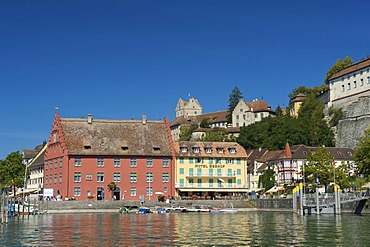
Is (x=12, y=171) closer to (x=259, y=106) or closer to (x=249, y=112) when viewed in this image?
(x=249, y=112)

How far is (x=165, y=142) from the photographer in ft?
342

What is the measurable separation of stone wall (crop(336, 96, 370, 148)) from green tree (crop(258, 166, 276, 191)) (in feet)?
67.3

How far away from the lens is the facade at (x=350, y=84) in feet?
419

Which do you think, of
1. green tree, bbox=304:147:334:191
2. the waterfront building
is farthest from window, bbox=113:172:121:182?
green tree, bbox=304:147:334:191

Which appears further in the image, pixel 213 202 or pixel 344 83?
pixel 344 83

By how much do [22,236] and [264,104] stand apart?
157 m

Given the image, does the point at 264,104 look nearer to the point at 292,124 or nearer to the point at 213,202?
the point at 292,124

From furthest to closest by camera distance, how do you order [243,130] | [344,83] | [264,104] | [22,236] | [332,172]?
1. [264,104]
2. [243,130]
3. [344,83]
4. [332,172]
5. [22,236]

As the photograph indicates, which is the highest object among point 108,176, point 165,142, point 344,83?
point 344,83

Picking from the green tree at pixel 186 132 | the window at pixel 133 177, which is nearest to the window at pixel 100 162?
the window at pixel 133 177

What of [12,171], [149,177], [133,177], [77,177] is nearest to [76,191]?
[77,177]

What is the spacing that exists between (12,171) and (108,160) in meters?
21.0

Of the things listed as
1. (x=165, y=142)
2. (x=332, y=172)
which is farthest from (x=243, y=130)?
(x=332, y=172)

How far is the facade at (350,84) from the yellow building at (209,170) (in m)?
38.3
